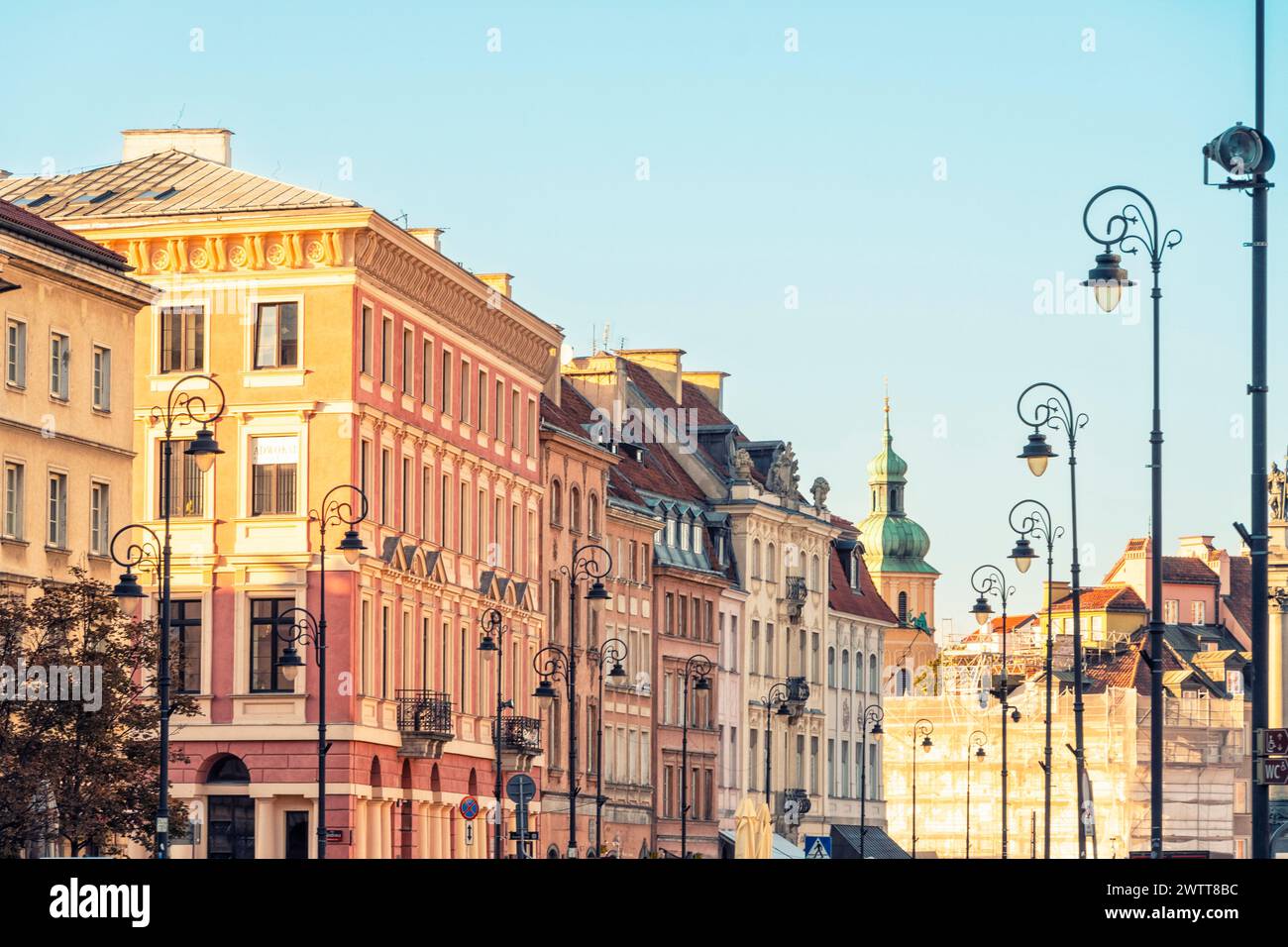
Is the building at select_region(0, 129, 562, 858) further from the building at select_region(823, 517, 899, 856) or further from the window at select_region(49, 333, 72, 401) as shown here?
the building at select_region(823, 517, 899, 856)

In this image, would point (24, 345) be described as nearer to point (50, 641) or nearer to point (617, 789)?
point (50, 641)

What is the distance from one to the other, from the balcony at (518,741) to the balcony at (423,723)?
4966 millimetres

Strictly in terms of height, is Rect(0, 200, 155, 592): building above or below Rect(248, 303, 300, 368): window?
below

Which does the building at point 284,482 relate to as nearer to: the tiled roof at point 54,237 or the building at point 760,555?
the tiled roof at point 54,237

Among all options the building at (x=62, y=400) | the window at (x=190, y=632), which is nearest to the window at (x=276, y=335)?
the window at (x=190, y=632)

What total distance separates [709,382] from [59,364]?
6144 cm

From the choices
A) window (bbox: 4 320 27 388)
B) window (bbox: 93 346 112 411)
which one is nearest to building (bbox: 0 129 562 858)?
window (bbox: 93 346 112 411)

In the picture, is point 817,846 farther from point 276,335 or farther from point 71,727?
point 276,335

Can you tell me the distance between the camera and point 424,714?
70562mm

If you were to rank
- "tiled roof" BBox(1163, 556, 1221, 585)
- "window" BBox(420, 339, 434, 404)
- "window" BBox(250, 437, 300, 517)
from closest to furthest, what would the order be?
1. "window" BBox(250, 437, 300, 517)
2. "window" BBox(420, 339, 434, 404)
3. "tiled roof" BBox(1163, 556, 1221, 585)

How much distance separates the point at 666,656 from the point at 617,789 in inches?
315

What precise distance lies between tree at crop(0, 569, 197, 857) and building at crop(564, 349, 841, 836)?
57757 mm

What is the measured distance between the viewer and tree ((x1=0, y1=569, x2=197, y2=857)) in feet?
148
